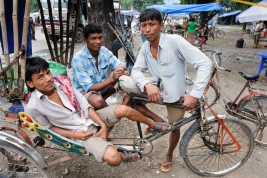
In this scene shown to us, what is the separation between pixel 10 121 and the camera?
1723mm

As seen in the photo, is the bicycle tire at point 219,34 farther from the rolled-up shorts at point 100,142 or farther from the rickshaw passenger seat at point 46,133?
the rickshaw passenger seat at point 46,133

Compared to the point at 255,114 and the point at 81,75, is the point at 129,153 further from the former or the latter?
the point at 255,114

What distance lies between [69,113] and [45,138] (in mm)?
302

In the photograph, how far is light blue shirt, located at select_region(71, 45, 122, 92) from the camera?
2277 mm

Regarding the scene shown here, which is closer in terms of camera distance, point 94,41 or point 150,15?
point 150,15

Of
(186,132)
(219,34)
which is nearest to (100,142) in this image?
(186,132)

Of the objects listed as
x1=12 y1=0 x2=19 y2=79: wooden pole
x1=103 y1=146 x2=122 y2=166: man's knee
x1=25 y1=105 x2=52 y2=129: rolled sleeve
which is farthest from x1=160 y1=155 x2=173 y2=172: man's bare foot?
x1=12 y1=0 x2=19 y2=79: wooden pole

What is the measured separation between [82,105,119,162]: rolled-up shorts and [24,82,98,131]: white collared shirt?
101 mm

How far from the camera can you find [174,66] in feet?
6.12

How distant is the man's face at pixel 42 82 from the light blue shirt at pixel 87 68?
594 millimetres

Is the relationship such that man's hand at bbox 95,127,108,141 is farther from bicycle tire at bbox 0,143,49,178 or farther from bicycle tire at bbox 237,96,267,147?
bicycle tire at bbox 237,96,267,147

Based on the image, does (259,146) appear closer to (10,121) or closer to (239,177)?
(239,177)

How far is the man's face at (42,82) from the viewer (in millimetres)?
1646

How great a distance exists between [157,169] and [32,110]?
1.67m
